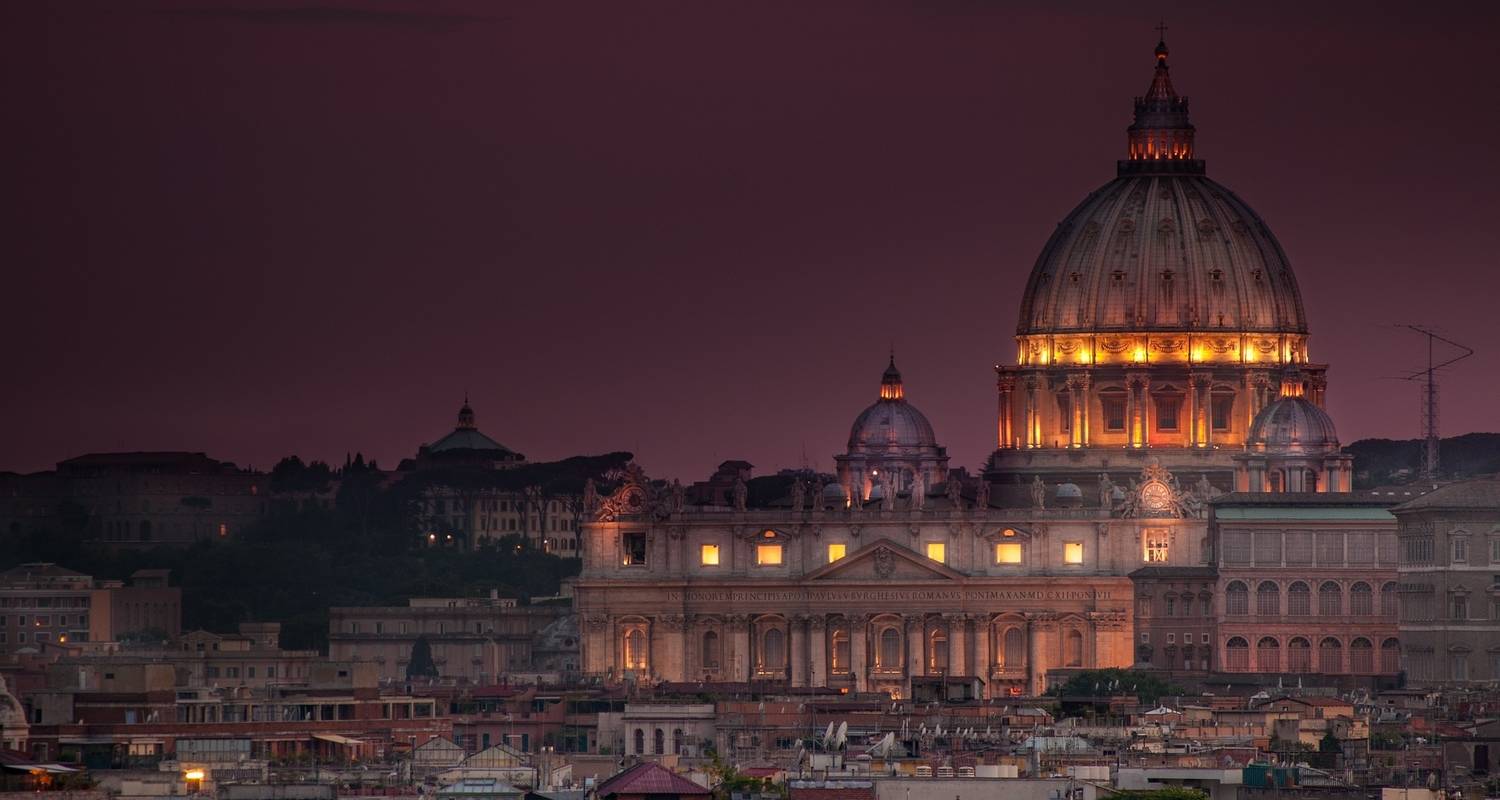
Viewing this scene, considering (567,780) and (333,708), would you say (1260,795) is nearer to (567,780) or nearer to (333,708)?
(567,780)

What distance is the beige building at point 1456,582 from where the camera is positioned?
193m

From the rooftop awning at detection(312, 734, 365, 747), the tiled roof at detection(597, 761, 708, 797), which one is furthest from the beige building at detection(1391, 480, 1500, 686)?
the tiled roof at detection(597, 761, 708, 797)

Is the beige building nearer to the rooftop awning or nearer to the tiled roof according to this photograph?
the rooftop awning

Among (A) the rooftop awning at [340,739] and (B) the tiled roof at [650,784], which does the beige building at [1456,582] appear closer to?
(A) the rooftop awning at [340,739]

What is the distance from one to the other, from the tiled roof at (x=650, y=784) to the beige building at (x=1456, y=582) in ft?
258

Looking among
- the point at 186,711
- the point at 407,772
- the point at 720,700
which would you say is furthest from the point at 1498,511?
the point at 407,772

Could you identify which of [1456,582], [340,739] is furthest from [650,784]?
[1456,582]

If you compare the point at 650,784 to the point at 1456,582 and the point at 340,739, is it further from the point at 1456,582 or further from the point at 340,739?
the point at 1456,582

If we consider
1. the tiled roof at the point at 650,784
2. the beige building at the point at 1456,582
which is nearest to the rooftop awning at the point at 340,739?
the tiled roof at the point at 650,784

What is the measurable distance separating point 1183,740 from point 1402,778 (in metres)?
15.4

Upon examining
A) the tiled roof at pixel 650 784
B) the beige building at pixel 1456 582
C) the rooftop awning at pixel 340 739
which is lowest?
the tiled roof at pixel 650 784

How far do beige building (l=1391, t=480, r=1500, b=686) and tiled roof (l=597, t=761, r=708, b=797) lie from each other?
78633 mm

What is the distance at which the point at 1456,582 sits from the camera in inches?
7702

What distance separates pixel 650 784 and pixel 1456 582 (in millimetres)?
86217
